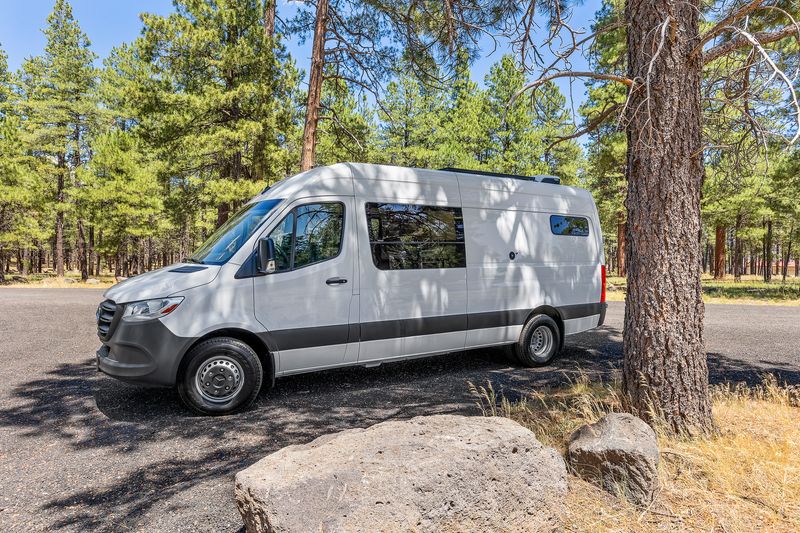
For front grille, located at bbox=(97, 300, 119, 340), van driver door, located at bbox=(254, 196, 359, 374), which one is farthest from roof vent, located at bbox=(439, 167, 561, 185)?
front grille, located at bbox=(97, 300, 119, 340)

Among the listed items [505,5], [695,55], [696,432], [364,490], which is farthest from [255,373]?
[505,5]

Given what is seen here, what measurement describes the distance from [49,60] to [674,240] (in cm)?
3493

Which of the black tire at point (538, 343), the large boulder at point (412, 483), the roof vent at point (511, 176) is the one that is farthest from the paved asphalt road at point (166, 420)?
the roof vent at point (511, 176)

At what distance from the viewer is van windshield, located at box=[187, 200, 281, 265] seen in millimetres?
4883

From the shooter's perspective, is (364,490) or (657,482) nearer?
(364,490)

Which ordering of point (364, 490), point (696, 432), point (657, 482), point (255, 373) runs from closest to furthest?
point (364, 490)
point (657, 482)
point (696, 432)
point (255, 373)

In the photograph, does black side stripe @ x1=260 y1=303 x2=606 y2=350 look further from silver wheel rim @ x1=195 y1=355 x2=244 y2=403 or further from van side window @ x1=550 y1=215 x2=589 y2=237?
van side window @ x1=550 y1=215 x2=589 y2=237

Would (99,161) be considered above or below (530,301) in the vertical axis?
above

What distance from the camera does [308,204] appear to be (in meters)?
5.05

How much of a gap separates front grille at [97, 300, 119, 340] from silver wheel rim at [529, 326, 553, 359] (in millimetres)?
5267

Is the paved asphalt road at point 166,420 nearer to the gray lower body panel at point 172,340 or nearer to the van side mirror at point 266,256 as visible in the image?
the gray lower body panel at point 172,340

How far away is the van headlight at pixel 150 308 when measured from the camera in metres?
4.37

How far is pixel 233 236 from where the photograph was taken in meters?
5.09

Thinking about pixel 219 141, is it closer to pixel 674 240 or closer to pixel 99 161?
pixel 99 161
